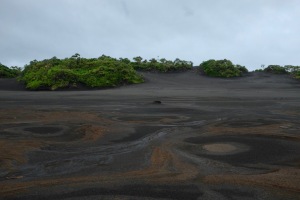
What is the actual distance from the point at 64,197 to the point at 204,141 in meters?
3.18

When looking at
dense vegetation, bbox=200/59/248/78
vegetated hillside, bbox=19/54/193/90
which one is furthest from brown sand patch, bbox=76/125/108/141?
dense vegetation, bbox=200/59/248/78

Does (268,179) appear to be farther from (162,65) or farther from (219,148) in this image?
(162,65)

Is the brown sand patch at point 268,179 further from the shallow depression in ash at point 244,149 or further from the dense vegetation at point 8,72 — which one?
the dense vegetation at point 8,72

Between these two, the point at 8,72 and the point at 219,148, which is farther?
the point at 8,72

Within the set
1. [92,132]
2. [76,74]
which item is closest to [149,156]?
[92,132]

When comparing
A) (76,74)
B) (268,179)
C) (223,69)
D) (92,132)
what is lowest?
(268,179)

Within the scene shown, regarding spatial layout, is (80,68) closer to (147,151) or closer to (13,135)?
(13,135)

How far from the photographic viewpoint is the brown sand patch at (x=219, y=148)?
547cm

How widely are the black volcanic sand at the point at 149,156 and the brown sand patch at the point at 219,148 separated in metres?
0.02

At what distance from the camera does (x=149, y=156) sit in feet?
16.7

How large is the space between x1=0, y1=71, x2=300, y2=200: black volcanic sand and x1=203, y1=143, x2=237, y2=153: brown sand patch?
0.05 feet

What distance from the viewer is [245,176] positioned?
13.6ft

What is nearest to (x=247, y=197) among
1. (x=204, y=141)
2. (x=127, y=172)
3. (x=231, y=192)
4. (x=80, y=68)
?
(x=231, y=192)

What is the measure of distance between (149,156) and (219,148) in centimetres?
124
